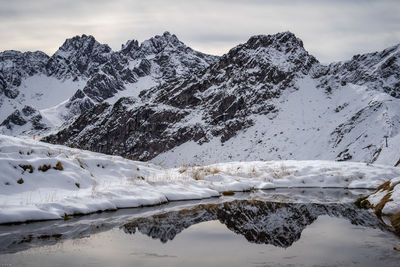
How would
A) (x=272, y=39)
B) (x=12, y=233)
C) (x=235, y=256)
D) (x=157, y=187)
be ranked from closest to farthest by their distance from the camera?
(x=235, y=256) → (x=12, y=233) → (x=157, y=187) → (x=272, y=39)

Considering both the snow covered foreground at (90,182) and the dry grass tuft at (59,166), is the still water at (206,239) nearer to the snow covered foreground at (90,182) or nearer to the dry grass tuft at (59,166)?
the snow covered foreground at (90,182)

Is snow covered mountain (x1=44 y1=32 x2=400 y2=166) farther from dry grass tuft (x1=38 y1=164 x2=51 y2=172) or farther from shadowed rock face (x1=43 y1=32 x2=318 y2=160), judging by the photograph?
dry grass tuft (x1=38 y1=164 x2=51 y2=172)

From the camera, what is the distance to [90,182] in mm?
14609

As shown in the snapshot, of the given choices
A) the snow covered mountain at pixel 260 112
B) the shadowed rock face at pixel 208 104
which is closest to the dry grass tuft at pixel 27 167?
the snow covered mountain at pixel 260 112

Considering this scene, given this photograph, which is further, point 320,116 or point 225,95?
point 225,95

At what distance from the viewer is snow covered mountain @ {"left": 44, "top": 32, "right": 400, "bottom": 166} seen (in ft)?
232

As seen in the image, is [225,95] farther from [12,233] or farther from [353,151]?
[12,233]

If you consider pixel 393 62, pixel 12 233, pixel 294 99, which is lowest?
pixel 12 233

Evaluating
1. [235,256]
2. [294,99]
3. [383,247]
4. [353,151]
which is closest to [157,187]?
[235,256]

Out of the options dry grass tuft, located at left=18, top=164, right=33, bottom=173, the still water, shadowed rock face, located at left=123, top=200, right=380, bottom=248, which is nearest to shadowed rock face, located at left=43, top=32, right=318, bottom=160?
shadowed rock face, located at left=123, top=200, right=380, bottom=248

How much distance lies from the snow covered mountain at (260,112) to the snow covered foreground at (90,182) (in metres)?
35.3

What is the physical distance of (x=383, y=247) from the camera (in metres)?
7.55

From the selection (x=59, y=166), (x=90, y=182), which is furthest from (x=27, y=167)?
(x=90, y=182)

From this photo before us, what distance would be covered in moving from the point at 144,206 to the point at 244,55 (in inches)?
4469
